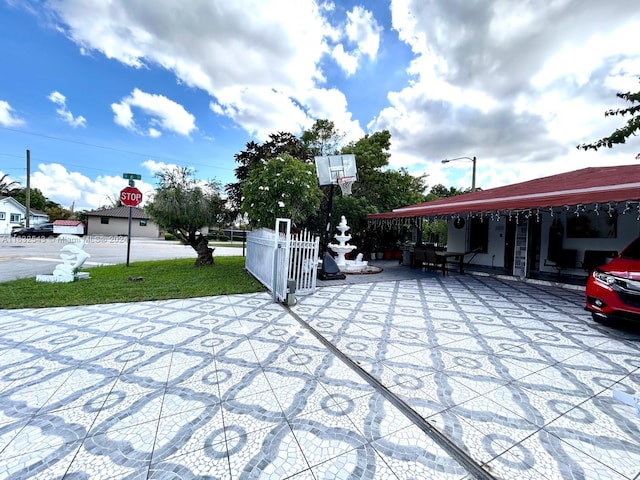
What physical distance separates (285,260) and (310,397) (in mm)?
2867

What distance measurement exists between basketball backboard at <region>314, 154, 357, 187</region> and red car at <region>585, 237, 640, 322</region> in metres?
5.31

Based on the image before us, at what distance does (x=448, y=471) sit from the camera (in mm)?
1411

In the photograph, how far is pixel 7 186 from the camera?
33500 millimetres

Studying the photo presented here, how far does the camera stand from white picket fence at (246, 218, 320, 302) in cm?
481

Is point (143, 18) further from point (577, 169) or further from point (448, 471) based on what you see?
point (577, 169)

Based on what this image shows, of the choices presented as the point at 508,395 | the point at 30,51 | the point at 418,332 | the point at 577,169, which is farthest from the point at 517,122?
the point at 30,51

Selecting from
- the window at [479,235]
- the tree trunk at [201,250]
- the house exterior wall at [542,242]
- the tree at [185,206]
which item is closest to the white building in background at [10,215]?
the tree at [185,206]

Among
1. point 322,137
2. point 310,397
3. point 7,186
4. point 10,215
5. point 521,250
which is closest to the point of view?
point 310,397

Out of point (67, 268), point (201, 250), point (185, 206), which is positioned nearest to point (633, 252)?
point (185, 206)

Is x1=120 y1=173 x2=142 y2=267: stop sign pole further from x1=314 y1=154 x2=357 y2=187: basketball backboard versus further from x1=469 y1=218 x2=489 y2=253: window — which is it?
x1=469 y1=218 x2=489 y2=253: window

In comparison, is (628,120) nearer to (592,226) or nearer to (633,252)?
(592,226)

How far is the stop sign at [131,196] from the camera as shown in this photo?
820cm

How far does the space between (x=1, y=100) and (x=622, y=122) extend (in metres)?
25.7

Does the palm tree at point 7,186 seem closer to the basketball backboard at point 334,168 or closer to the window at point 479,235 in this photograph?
the basketball backboard at point 334,168
